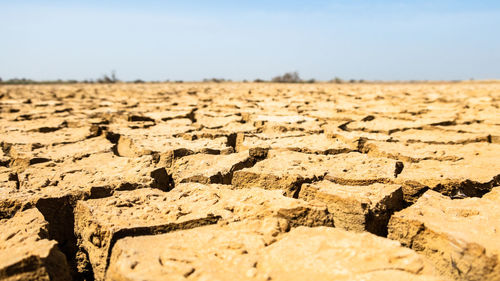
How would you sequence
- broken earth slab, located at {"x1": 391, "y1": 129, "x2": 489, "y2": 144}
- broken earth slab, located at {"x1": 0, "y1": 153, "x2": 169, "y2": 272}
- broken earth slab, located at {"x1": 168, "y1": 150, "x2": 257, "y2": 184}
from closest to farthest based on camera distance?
broken earth slab, located at {"x1": 0, "y1": 153, "x2": 169, "y2": 272} < broken earth slab, located at {"x1": 168, "y1": 150, "x2": 257, "y2": 184} < broken earth slab, located at {"x1": 391, "y1": 129, "x2": 489, "y2": 144}

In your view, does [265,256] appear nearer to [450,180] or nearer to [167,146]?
[450,180]

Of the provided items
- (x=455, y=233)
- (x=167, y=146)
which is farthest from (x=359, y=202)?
(x=167, y=146)

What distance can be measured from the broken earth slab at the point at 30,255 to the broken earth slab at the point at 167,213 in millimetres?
Result: 141

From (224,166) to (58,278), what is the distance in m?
0.98

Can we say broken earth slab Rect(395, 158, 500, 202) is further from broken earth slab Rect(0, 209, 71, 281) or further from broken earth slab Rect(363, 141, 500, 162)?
broken earth slab Rect(0, 209, 71, 281)

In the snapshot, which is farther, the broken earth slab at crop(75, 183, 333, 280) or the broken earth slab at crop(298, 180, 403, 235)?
the broken earth slab at crop(298, 180, 403, 235)

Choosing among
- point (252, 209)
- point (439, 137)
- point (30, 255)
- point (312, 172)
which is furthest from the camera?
point (439, 137)

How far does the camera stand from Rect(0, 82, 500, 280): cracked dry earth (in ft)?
3.22

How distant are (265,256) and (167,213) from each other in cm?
43

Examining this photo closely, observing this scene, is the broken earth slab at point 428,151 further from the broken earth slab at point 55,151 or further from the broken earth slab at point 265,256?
the broken earth slab at point 55,151

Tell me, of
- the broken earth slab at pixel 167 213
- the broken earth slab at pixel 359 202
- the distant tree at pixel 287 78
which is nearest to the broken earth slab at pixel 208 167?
the broken earth slab at pixel 167 213

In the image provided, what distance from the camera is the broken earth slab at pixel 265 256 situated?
3.03ft

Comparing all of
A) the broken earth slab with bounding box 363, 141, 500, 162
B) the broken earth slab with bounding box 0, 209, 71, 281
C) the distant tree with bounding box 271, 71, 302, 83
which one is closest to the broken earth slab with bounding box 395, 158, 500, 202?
the broken earth slab with bounding box 363, 141, 500, 162

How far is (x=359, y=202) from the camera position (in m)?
1.34
